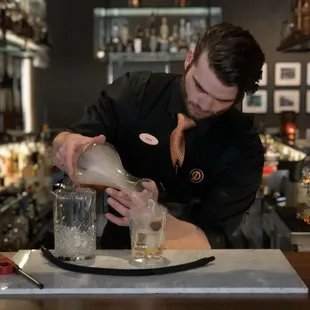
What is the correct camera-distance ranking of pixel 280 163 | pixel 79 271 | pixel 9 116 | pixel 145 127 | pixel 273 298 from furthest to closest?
pixel 9 116
pixel 280 163
pixel 145 127
pixel 79 271
pixel 273 298

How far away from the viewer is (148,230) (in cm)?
144

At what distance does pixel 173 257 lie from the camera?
1477 mm

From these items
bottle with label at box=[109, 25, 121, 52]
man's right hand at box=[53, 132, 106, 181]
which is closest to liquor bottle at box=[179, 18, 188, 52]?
bottle with label at box=[109, 25, 121, 52]

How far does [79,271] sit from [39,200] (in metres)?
2.68

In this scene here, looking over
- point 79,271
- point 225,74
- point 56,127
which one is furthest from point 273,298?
point 56,127

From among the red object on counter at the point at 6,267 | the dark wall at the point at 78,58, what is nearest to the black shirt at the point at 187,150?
the red object on counter at the point at 6,267

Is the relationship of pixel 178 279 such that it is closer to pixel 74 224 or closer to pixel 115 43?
pixel 74 224

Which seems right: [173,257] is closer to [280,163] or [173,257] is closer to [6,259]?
[6,259]

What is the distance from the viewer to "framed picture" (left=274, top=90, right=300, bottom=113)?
5977 millimetres

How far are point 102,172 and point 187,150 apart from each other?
1.46ft

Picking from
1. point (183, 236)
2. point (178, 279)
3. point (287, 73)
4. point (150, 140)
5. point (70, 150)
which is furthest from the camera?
point (287, 73)

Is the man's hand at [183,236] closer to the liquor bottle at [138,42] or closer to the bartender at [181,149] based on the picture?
the bartender at [181,149]

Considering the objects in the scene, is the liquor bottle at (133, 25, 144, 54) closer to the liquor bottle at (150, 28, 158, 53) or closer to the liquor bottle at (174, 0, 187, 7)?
the liquor bottle at (150, 28, 158, 53)

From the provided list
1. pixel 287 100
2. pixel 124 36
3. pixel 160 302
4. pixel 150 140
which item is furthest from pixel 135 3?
pixel 160 302
